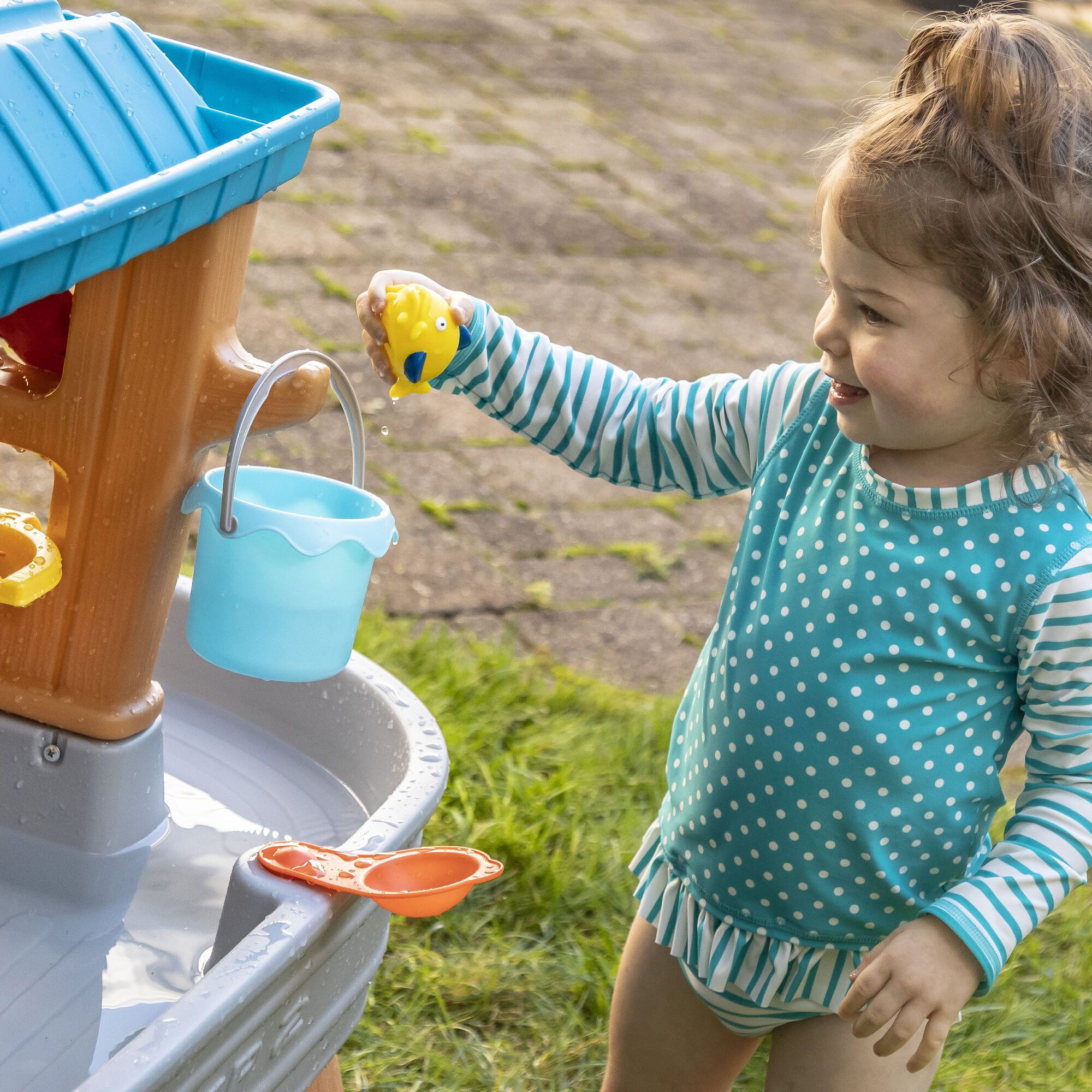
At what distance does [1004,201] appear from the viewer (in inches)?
44.8

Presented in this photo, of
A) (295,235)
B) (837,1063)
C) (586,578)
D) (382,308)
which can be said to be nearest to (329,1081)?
(837,1063)

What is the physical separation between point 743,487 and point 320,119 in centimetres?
59

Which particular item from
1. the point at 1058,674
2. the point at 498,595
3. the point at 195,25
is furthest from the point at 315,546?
the point at 195,25

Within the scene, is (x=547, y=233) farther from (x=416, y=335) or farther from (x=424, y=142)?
(x=416, y=335)

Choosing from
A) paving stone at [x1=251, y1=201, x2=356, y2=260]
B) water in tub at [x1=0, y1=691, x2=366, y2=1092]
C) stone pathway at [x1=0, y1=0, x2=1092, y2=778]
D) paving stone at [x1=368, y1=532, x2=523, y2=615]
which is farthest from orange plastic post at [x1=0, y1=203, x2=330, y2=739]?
paving stone at [x1=251, y1=201, x2=356, y2=260]

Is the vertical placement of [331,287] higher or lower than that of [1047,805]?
lower

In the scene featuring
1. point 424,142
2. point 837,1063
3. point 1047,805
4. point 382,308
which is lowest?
point 424,142

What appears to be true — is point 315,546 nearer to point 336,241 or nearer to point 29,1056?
point 29,1056

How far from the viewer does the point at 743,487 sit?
1479mm

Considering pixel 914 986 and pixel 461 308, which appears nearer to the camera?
pixel 914 986

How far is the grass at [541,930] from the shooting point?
68.2 inches

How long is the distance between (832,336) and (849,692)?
298 mm

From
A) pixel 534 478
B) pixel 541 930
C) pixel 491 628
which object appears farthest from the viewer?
pixel 534 478

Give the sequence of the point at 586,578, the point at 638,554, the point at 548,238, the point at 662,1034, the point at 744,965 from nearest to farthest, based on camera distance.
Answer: the point at 744,965, the point at 662,1034, the point at 586,578, the point at 638,554, the point at 548,238
